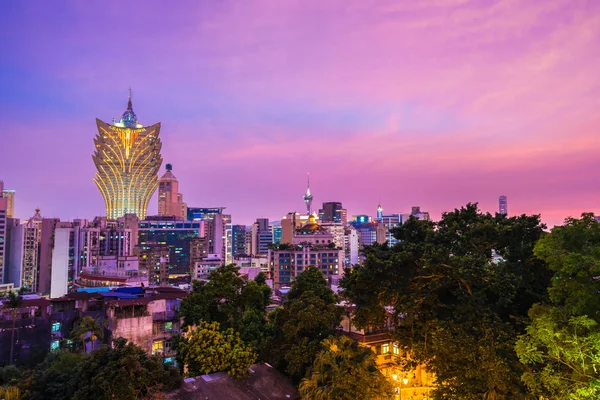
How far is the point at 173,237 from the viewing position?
121 m

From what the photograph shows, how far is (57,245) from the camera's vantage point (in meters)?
77.9

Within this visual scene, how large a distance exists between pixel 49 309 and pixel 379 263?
95.8 feet

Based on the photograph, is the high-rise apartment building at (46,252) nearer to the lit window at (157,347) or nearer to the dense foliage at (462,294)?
the lit window at (157,347)

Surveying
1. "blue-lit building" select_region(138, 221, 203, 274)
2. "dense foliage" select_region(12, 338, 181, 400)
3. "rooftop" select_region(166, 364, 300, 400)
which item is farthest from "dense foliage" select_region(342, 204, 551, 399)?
"blue-lit building" select_region(138, 221, 203, 274)

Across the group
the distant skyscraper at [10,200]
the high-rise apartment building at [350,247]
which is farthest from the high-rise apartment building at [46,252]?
the distant skyscraper at [10,200]

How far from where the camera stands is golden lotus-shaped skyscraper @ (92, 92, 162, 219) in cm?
14525

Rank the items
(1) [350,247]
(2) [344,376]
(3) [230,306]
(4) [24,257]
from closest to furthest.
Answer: (2) [344,376] → (3) [230,306] → (4) [24,257] → (1) [350,247]

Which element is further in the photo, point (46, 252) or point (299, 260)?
point (46, 252)

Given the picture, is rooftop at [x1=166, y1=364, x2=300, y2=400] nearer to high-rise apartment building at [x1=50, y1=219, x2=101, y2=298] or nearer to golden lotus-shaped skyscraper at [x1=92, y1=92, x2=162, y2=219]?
high-rise apartment building at [x1=50, y1=219, x2=101, y2=298]

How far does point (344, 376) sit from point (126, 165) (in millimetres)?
150268

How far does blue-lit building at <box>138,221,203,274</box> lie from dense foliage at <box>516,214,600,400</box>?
4385 inches

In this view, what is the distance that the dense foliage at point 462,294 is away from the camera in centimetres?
1420

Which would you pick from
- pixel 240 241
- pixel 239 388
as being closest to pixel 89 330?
pixel 239 388

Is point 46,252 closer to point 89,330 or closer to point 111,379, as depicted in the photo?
point 89,330
